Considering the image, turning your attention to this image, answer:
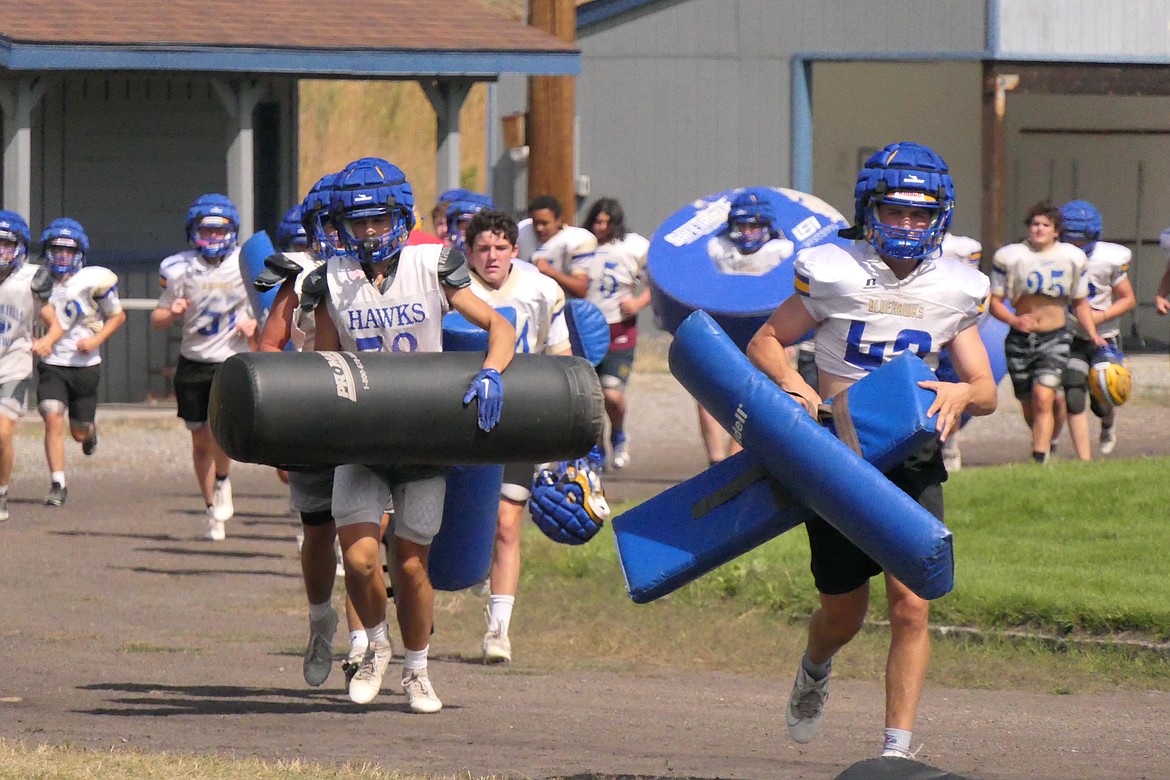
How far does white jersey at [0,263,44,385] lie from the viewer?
1248 centimetres

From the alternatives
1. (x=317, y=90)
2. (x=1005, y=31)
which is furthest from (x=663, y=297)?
(x=317, y=90)

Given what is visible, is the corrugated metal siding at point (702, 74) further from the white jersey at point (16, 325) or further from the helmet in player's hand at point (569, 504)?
the helmet in player's hand at point (569, 504)

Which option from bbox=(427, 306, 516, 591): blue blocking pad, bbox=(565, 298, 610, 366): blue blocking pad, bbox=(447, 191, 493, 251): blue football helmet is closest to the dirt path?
bbox=(427, 306, 516, 591): blue blocking pad

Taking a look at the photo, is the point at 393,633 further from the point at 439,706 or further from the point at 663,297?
the point at 663,297

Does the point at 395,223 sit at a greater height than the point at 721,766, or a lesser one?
greater

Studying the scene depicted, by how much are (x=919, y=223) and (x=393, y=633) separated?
4.00 meters

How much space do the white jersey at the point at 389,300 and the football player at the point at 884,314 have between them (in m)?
1.30

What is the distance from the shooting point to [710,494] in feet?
19.6

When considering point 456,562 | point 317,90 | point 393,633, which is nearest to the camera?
point 456,562

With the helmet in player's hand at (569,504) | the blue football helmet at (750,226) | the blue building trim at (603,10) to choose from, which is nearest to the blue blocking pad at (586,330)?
the helmet in player's hand at (569,504)

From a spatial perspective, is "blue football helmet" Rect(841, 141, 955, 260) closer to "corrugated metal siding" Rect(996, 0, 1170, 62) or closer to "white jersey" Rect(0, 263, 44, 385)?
"white jersey" Rect(0, 263, 44, 385)

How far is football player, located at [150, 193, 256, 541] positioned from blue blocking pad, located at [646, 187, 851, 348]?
255 centimetres

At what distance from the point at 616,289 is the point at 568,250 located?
0.46m

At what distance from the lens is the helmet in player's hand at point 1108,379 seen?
43.4 ft
